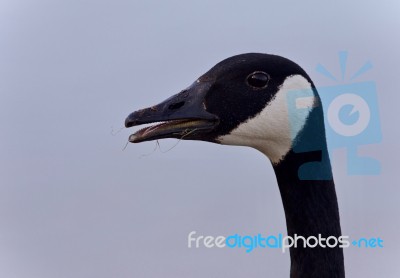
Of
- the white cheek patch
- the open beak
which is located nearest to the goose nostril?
the open beak

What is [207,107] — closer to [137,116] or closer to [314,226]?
[137,116]

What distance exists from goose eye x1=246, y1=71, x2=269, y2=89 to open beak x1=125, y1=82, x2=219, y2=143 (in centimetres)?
19

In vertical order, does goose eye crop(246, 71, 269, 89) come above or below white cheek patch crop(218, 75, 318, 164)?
above

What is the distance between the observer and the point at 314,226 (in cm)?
268

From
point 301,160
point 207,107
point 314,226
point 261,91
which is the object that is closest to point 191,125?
point 207,107

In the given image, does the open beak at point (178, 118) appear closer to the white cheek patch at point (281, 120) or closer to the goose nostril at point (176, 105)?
the goose nostril at point (176, 105)

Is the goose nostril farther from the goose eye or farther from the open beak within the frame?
the goose eye

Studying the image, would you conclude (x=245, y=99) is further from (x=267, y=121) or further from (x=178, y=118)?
(x=178, y=118)

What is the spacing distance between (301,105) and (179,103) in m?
0.57

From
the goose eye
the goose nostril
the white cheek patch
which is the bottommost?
the white cheek patch

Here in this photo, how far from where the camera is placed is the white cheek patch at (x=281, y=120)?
8.46 ft

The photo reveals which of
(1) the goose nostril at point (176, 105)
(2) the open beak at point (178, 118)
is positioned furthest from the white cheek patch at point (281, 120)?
(1) the goose nostril at point (176, 105)

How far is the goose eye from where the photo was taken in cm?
259

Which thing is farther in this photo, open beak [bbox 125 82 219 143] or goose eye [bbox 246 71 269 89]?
goose eye [bbox 246 71 269 89]
